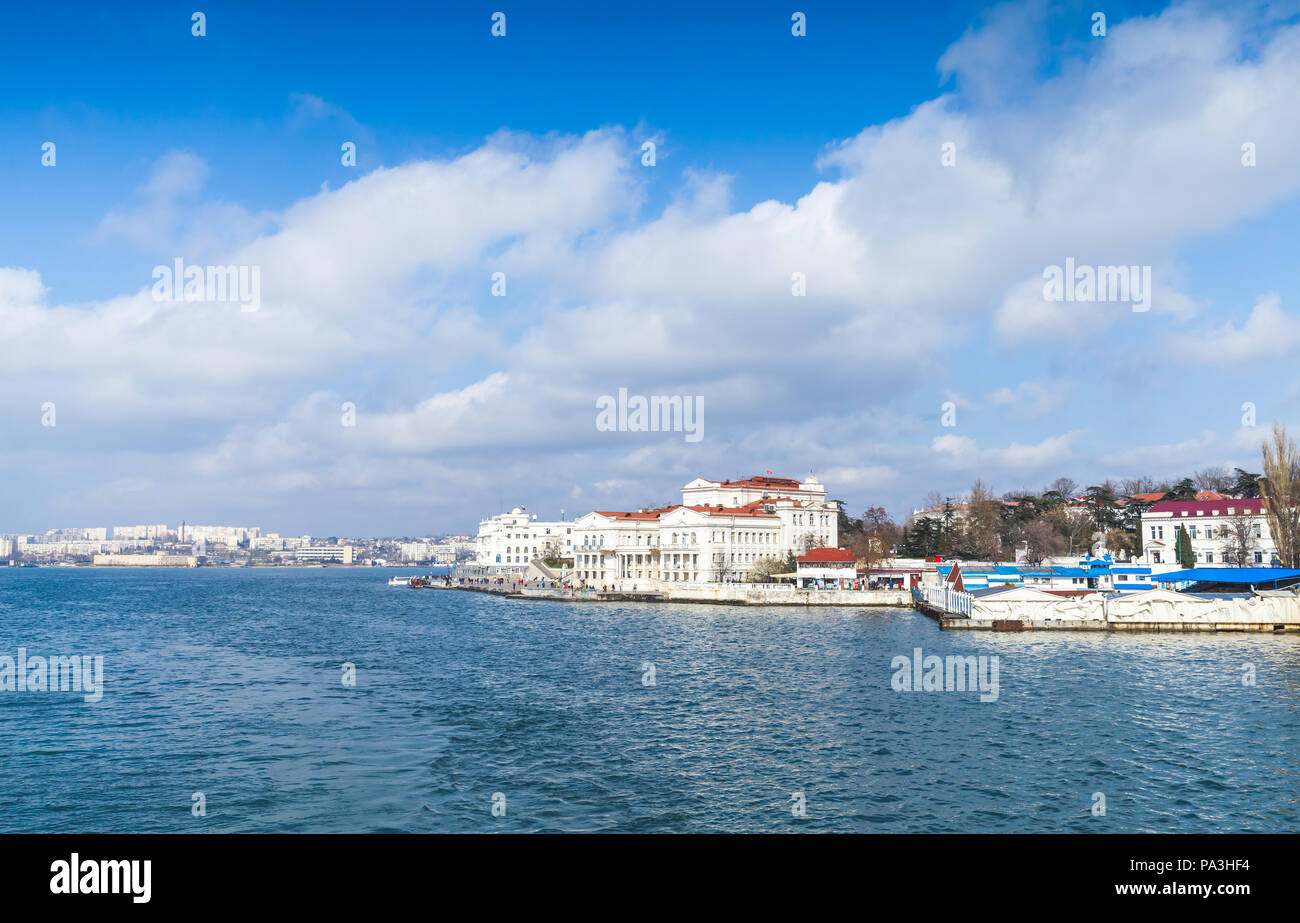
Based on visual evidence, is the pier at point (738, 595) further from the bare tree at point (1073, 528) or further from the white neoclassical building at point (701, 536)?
the bare tree at point (1073, 528)

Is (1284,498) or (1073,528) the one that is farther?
(1073,528)

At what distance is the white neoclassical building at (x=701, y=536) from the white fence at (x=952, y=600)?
29.9 m

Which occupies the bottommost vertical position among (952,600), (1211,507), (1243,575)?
(952,600)

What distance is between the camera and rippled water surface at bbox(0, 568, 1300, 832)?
13203 mm

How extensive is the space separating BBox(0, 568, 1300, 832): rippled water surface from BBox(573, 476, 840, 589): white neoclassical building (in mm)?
49771

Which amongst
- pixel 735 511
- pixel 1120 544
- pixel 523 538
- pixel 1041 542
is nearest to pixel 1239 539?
pixel 1120 544

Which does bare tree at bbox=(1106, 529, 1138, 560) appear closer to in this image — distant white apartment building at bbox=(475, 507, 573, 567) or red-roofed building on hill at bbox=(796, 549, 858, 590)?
red-roofed building on hill at bbox=(796, 549, 858, 590)

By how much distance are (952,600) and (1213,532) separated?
35.3m

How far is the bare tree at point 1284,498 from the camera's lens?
5444 centimetres

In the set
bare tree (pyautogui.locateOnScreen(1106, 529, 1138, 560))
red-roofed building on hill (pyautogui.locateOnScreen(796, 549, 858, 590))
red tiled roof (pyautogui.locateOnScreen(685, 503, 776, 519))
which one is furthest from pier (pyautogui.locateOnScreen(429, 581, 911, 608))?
bare tree (pyautogui.locateOnScreen(1106, 529, 1138, 560))

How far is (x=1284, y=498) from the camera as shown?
2175 inches

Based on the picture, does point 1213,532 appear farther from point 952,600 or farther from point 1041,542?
point 952,600

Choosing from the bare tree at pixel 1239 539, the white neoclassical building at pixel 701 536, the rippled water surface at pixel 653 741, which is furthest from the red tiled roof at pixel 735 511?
the rippled water surface at pixel 653 741
